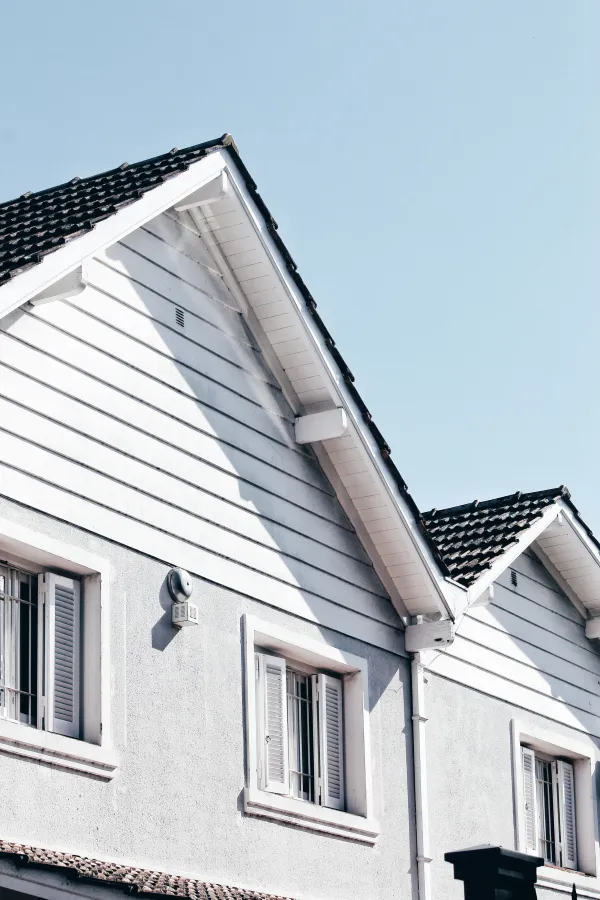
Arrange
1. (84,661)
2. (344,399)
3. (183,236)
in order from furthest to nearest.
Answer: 1. (344,399)
2. (183,236)
3. (84,661)

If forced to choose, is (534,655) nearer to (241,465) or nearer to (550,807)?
(550,807)

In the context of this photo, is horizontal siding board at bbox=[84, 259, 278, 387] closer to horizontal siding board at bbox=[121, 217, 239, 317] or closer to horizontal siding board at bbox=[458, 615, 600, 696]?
horizontal siding board at bbox=[121, 217, 239, 317]

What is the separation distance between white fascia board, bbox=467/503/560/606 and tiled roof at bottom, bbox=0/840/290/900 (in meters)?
4.16

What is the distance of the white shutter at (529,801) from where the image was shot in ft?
54.0

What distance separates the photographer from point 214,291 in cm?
1377

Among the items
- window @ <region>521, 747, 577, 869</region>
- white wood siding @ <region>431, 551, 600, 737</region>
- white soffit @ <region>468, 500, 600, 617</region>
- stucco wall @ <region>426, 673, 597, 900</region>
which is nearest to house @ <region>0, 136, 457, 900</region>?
stucco wall @ <region>426, 673, 597, 900</region>

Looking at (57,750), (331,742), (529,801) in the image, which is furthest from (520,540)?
(57,750)

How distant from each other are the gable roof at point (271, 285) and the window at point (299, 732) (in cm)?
131

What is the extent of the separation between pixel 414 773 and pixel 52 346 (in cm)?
537

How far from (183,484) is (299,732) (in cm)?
246

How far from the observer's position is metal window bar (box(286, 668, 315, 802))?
1349cm

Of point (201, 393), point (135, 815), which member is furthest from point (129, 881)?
point (201, 393)

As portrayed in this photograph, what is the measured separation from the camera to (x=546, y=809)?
1719cm

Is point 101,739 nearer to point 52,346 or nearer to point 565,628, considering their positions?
point 52,346
